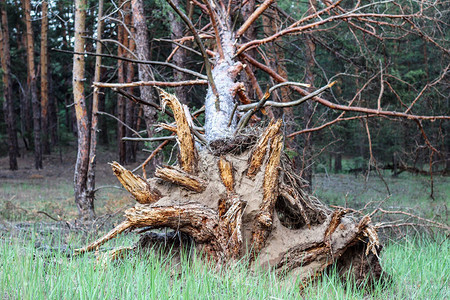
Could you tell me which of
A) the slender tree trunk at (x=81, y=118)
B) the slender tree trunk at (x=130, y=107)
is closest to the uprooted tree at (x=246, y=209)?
the slender tree trunk at (x=81, y=118)

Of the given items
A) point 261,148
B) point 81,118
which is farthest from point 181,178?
point 81,118

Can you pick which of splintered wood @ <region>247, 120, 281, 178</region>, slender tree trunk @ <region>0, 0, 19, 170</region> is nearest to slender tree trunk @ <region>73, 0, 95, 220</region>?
splintered wood @ <region>247, 120, 281, 178</region>

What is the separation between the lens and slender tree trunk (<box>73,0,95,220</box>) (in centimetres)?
980

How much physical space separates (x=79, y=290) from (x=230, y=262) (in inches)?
67.1

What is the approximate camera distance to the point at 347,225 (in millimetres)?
4316

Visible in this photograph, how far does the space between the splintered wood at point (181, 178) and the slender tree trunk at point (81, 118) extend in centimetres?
594

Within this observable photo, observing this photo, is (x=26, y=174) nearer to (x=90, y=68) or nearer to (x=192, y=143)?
(x=90, y=68)

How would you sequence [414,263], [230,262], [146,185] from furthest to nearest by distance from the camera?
[414,263] < [146,185] < [230,262]

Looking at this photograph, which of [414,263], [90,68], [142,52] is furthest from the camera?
[90,68]

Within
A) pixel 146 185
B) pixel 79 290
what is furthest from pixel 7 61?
pixel 79 290

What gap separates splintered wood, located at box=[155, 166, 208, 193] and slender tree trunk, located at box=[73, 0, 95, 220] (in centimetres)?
594

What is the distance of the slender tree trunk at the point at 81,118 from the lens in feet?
32.2

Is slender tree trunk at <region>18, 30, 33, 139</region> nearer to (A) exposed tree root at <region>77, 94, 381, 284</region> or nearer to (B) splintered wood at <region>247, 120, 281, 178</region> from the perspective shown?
(A) exposed tree root at <region>77, 94, 381, 284</region>

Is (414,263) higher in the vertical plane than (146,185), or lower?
lower
